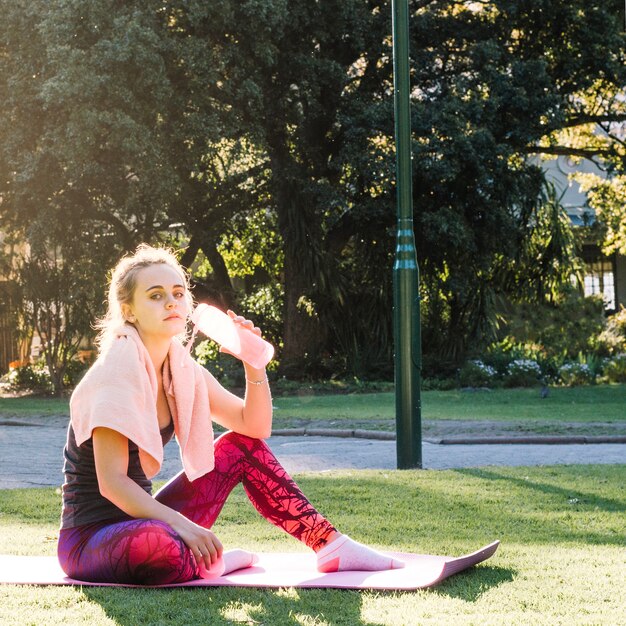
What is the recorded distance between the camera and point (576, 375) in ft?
66.6

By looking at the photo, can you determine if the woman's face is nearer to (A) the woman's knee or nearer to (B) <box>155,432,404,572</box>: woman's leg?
(B) <box>155,432,404,572</box>: woman's leg

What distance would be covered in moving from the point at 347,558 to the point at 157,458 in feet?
3.01

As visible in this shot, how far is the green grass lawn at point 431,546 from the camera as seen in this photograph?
3857 millimetres

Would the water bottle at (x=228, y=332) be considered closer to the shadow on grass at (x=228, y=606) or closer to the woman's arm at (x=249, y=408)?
the woman's arm at (x=249, y=408)

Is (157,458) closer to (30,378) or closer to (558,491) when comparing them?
(558,491)

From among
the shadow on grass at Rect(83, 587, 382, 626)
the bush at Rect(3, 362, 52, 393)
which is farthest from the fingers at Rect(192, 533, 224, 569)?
the bush at Rect(3, 362, 52, 393)

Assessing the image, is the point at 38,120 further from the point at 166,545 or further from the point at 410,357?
the point at 166,545

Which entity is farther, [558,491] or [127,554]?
[558,491]

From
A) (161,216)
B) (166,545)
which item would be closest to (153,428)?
(166,545)

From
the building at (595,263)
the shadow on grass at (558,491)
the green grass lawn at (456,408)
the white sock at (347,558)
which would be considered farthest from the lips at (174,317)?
the building at (595,263)

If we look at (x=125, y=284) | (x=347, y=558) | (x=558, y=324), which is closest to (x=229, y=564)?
(x=347, y=558)

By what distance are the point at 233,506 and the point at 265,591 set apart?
2733mm

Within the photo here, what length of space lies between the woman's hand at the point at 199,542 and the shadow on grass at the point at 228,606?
149 mm

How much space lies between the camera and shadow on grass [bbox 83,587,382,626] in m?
3.79
